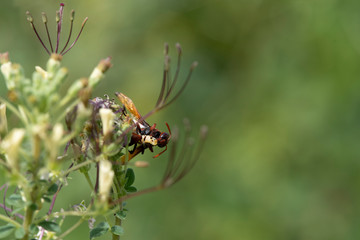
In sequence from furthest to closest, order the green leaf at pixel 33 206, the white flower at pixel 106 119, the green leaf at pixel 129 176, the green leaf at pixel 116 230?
the green leaf at pixel 129 176 → the green leaf at pixel 116 230 → the white flower at pixel 106 119 → the green leaf at pixel 33 206

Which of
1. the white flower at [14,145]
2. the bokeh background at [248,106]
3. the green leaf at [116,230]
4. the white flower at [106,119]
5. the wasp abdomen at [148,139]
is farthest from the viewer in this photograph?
the bokeh background at [248,106]

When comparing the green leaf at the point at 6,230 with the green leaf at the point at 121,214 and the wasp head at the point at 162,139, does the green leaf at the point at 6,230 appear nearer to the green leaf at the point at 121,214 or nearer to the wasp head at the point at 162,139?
the green leaf at the point at 121,214

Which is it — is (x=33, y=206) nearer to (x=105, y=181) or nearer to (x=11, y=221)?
(x=11, y=221)

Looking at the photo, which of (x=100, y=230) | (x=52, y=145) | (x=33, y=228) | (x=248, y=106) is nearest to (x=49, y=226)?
(x=33, y=228)

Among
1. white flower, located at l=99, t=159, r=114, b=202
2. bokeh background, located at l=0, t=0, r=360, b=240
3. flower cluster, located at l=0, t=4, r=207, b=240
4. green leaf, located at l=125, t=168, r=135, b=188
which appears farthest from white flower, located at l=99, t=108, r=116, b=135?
bokeh background, located at l=0, t=0, r=360, b=240

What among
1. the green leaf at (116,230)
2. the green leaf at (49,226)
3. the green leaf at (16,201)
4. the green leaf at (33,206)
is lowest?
the green leaf at (49,226)

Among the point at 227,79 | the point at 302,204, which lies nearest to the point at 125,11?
the point at 227,79

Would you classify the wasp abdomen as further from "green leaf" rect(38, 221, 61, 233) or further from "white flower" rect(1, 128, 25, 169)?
"white flower" rect(1, 128, 25, 169)

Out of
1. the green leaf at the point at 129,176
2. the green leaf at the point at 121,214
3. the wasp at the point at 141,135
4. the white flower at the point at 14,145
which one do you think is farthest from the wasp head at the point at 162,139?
the white flower at the point at 14,145
